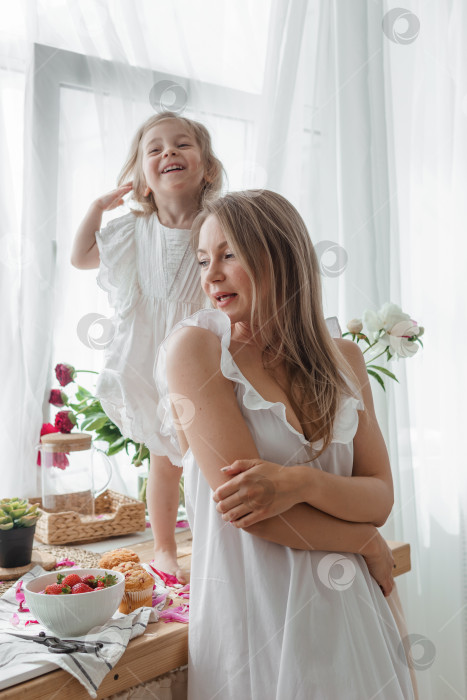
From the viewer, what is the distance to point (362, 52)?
1887 mm

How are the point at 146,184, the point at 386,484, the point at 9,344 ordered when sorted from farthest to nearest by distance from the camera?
the point at 9,344 → the point at 146,184 → the point at 386,484

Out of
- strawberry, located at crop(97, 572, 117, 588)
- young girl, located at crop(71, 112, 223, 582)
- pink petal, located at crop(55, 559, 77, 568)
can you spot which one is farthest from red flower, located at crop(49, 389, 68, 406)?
strawberry, located at crop(97, 572, 117, 588)

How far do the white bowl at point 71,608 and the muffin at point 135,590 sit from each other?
0.35 ft

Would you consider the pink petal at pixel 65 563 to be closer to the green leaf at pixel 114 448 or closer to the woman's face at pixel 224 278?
the green leaf at pixel 114 448

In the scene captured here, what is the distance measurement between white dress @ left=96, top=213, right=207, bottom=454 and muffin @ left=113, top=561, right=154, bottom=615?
25 centimetres

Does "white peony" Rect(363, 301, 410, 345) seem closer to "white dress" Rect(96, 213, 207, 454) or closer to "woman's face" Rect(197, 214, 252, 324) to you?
"white dress" Rect(96, 213, 207, 454)

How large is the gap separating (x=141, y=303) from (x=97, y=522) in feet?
1.80

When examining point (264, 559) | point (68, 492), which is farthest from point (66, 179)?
point (264, 559)

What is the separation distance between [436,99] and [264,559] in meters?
1.44

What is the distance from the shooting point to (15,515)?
127cm

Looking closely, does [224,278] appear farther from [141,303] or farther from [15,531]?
[15,531]

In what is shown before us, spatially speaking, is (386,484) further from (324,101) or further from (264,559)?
(324,101)

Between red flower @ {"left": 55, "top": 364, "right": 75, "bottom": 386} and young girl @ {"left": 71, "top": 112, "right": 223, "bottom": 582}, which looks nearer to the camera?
young girl @ {"left": 71, "top": 112, "right": 223, "bottom": 582}

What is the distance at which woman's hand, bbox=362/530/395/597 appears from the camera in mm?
1056
